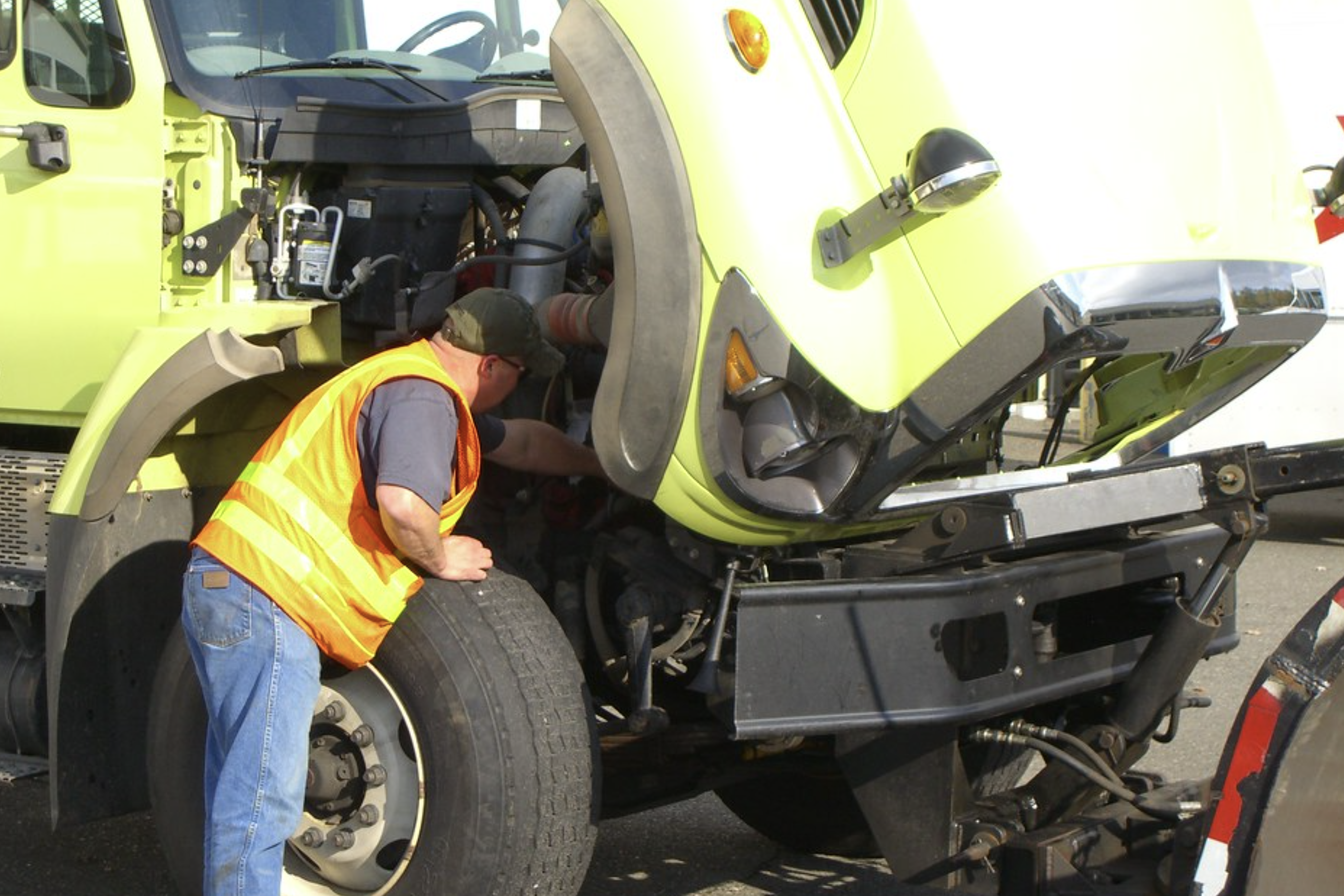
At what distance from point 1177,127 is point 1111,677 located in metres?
1.16

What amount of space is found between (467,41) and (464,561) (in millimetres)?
1753

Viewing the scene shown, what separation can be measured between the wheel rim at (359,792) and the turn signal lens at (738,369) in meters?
1.00

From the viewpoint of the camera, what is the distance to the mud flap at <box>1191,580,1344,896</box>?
3.03 meters

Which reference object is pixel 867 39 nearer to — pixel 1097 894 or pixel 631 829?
pixel 1097 894

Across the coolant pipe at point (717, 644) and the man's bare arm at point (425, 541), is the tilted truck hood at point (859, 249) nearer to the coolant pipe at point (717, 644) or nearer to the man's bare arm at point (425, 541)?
the coolant pipe at point (717, 644)

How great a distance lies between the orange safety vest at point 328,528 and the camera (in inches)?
146

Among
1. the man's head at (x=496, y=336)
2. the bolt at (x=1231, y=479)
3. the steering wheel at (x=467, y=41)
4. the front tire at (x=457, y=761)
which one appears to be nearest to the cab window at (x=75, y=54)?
the steering wheel at (x=467, y=41)

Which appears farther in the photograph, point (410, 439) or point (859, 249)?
point (410, 439)

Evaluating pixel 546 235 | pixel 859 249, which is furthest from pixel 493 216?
pixel 859 249

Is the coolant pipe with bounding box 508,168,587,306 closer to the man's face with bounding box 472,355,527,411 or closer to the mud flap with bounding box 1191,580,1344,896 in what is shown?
the man's face with bounding box 472,355,527,411

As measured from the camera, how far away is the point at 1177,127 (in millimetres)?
3639

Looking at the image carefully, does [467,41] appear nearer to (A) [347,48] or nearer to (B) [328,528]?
(A) [347,48]

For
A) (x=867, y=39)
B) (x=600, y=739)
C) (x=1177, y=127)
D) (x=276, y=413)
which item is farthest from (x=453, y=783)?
(x=1177, y=127)

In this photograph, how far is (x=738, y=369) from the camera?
3.43 meters
